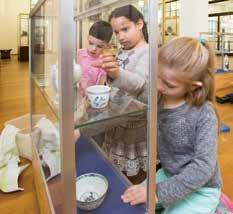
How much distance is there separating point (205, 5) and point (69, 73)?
3774mm

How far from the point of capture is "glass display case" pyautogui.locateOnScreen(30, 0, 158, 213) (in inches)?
20.9

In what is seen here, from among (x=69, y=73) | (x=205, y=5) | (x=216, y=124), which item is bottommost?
(x=216, y=124)

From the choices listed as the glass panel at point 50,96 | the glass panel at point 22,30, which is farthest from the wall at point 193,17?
the glass panel at point 22,30

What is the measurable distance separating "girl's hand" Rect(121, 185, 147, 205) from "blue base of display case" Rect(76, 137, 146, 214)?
2 cm

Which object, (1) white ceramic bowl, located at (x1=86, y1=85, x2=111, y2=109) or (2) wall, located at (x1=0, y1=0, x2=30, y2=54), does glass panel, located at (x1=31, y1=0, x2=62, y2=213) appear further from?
(2) wall, located at (x1=0, y1=0, x2=30, y2=54)

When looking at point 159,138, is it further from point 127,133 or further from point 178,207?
point 178,207

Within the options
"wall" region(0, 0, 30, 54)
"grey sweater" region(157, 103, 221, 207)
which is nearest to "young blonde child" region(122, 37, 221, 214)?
"grey sweater" region(157, 103, 221, 207)

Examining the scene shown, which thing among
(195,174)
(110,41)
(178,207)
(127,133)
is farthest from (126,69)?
(178,207)

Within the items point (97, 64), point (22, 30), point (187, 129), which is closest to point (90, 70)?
point (97, 64)

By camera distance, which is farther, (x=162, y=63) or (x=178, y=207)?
(x=178, y=207)

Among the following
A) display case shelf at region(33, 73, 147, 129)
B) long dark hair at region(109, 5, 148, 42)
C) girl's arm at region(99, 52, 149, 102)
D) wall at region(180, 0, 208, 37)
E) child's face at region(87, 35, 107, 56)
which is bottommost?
display case shelf at region(33, 73, 147, 129)

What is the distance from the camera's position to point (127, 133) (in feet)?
3.17

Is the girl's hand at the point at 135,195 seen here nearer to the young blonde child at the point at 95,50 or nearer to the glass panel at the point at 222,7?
the young blonde child at the point at 95,50

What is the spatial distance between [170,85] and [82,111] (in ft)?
0.91
